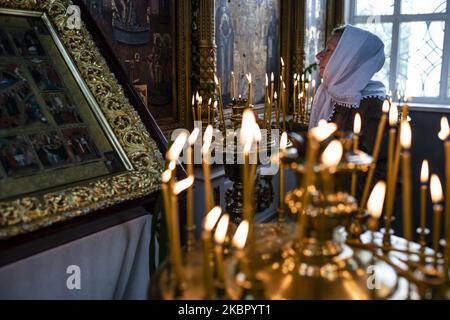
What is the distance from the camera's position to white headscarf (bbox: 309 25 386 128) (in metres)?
2.64

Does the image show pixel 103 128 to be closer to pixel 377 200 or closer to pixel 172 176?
pixel 172 176

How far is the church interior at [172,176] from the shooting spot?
0.80 m

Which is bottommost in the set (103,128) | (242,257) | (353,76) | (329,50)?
(242,257)

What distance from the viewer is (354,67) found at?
268 centimetres

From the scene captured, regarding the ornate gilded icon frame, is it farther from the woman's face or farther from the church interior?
the woman's face

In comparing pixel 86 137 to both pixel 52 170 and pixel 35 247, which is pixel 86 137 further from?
pixel 35 247

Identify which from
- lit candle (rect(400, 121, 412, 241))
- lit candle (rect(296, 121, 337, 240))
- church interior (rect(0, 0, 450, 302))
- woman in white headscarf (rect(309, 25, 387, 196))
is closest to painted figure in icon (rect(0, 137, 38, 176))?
church interior (rect(0, 0, 450, 302))

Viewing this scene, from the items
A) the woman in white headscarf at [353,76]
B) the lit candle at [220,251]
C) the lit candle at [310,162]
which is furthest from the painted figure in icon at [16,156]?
the woman in white headscarf at [353,76]

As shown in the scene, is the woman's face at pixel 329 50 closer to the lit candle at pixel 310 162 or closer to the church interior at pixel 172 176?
the church interior at pixel 172 176

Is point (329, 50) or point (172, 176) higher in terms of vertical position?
point (329, 50)

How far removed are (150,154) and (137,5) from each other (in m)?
1.48

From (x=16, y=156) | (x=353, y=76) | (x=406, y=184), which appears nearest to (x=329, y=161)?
(x=406, y=184)

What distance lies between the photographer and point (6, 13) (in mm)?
1375

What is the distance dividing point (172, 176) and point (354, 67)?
1.98m
